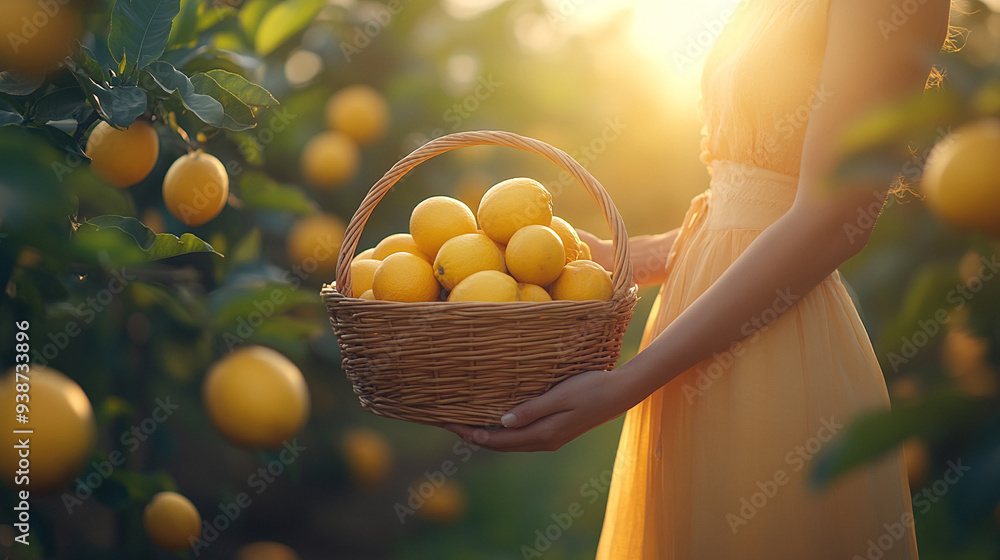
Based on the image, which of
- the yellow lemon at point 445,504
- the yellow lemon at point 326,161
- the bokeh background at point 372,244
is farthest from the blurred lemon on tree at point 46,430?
the yellow lemon at point 445,504

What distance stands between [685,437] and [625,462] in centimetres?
18

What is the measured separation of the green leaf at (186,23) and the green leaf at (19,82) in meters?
0.36

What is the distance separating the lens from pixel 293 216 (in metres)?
1.37

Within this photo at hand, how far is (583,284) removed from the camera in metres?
0.76

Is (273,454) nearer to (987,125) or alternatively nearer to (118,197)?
(118,197)

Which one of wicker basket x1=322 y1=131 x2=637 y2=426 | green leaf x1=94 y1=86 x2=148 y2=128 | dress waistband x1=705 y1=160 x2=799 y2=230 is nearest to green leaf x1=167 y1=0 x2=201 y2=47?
green leaf x1=94 y1=86 x2=148 y2=128

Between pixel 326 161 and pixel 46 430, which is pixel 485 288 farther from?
pixel 326 161

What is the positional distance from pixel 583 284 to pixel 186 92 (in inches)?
20.7

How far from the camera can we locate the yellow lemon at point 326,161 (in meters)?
1.35

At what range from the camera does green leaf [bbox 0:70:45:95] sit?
0.63 m

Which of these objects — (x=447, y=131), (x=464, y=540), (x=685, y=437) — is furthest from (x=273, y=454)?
(x=464, y=540)

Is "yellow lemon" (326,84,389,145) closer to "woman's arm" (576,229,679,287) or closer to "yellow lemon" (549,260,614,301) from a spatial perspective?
"woman's arm" (576,229,679,287)

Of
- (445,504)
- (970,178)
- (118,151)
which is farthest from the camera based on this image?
(445,504)

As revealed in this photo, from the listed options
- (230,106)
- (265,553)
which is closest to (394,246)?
(230,106)
